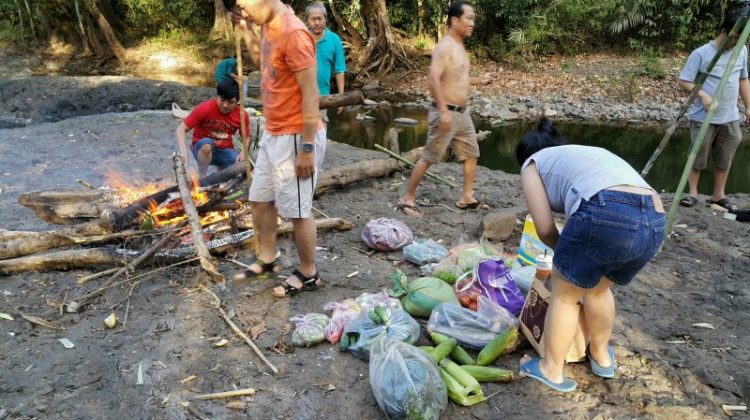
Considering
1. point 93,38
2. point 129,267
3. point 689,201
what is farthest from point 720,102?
point 93,38

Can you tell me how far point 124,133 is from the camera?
8.21 m

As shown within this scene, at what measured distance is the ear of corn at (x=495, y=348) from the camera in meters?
2.65

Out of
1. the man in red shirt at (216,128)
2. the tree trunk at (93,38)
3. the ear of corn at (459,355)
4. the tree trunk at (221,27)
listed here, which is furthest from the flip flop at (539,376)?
the tree trunk at (93,38)

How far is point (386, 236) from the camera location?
13.5ft

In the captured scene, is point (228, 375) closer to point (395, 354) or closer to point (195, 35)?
point (395, 354)

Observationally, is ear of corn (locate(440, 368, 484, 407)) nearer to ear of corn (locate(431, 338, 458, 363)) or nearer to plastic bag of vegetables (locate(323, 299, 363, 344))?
ear of corn (locate(431, 338, 458, 363))

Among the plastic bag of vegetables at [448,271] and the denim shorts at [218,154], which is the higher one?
the denim shorts at [218,154]

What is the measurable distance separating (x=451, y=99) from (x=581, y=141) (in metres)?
7.36

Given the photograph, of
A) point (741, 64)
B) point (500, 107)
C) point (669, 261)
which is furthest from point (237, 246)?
point (500, 107)

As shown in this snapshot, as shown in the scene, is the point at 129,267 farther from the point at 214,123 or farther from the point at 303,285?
the point at 214,123

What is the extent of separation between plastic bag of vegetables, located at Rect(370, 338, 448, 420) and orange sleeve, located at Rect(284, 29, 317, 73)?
1.58m

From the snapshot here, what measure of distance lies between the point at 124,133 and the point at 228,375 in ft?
22.6

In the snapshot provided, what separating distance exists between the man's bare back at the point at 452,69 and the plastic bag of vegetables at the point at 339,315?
2.56 meters

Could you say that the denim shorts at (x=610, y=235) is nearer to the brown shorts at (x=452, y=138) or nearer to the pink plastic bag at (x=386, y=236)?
the pink plastic bag at (x=386, y=236)
